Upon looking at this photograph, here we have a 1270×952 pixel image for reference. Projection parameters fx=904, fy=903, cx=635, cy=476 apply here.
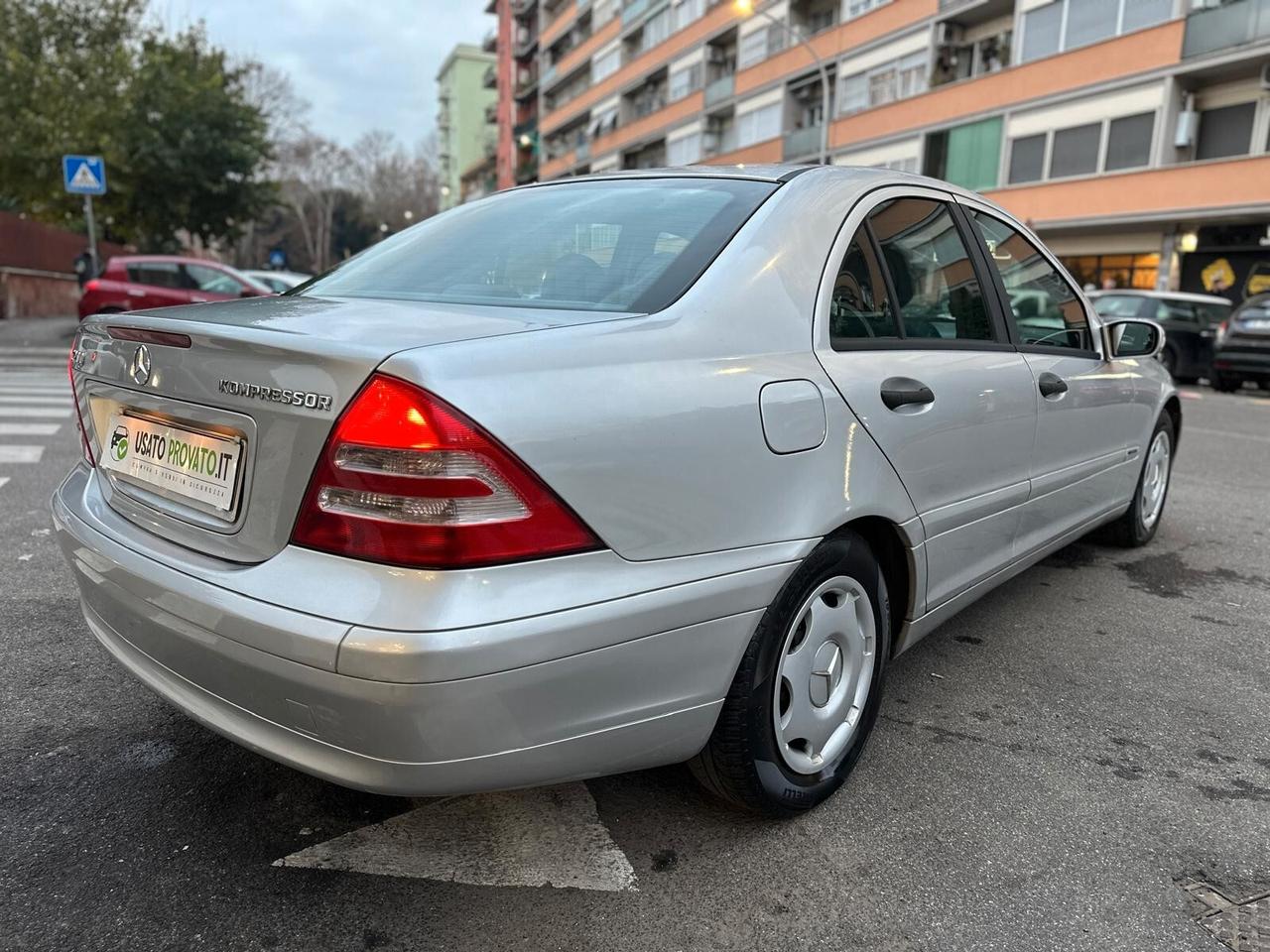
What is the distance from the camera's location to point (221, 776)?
228cm

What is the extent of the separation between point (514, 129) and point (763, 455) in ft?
228

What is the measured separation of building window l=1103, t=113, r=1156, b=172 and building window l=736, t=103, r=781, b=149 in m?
13.1

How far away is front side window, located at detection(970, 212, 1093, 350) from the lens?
3.11m

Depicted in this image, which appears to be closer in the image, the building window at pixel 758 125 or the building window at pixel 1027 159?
the building window at pixel 1027 159

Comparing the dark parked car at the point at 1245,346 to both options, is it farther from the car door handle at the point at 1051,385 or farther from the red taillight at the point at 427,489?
the red taillight at the point at 427,489

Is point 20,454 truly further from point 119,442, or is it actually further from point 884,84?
point 884,84

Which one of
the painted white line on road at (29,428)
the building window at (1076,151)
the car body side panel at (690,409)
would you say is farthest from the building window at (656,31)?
the car body side panel at (690,409)

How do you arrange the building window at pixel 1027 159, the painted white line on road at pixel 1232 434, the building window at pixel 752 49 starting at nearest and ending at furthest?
1. the painted white line on road at pixel 1232 434
2. the building window at pixel 1027 159
3. the building window at pixel 752 49

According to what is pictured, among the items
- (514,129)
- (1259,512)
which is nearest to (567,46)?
(514,129)

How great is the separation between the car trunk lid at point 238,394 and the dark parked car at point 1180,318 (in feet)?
51.0

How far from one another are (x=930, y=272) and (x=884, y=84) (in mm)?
27331

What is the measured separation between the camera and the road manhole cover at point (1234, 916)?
179cm

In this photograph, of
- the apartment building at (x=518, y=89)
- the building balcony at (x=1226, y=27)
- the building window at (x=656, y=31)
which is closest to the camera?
the building balcony at (x=1226, y=27)

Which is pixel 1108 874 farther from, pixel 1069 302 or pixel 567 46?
pixel 567 46
